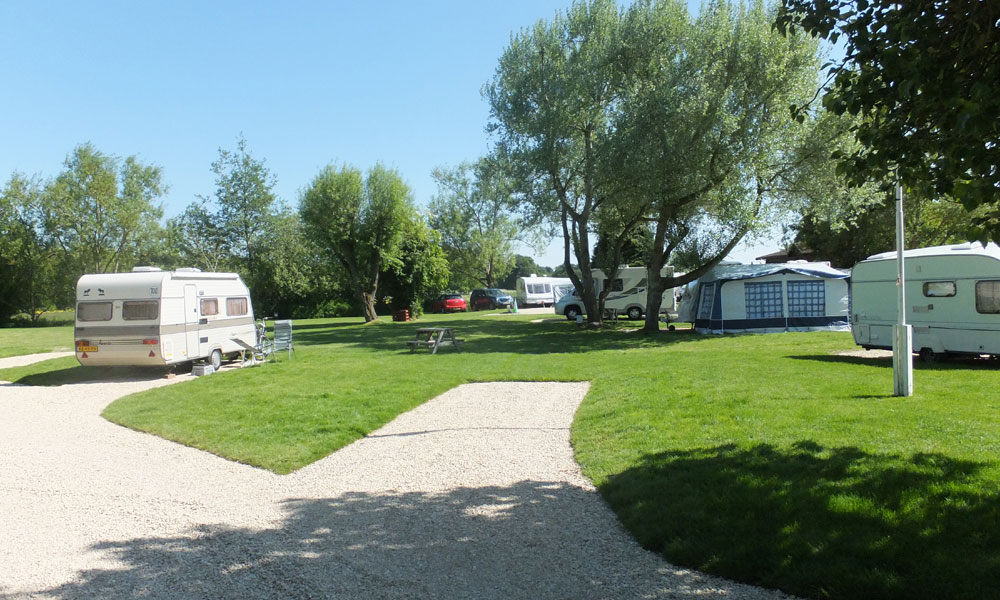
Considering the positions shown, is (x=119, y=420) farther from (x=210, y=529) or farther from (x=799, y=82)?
(x=799, y=82)

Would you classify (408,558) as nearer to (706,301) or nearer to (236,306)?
(236,306)

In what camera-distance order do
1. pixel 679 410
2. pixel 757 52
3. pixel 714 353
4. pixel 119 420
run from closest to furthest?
pixel 679 410 → pixel 119 420 → pixel 714 353 → pixel 757 52

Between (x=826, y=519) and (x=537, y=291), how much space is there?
43045 mm

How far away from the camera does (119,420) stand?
9.04 m

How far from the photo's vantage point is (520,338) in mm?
22047

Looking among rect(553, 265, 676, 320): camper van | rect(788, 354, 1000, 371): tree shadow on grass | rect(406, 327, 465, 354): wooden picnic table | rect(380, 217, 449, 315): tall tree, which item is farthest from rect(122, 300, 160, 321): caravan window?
rect(380, 217, 449, 315): tall tree

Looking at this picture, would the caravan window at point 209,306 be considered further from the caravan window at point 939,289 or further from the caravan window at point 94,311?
the caravan window at point 939,289

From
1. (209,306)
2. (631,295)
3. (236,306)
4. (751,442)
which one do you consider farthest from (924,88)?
(631,295)

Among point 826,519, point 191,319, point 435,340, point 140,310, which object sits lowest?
point 826,519

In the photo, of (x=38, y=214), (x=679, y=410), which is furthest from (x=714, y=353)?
(x=38, y=214)

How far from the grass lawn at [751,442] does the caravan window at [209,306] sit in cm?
211

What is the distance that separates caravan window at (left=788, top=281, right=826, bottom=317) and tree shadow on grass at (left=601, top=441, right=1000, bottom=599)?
1746cm

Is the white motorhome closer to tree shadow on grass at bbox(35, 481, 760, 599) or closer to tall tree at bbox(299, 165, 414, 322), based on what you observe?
tall tree at bbox(299, 165, 414, 322)

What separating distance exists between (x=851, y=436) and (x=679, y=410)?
85.6 inches
